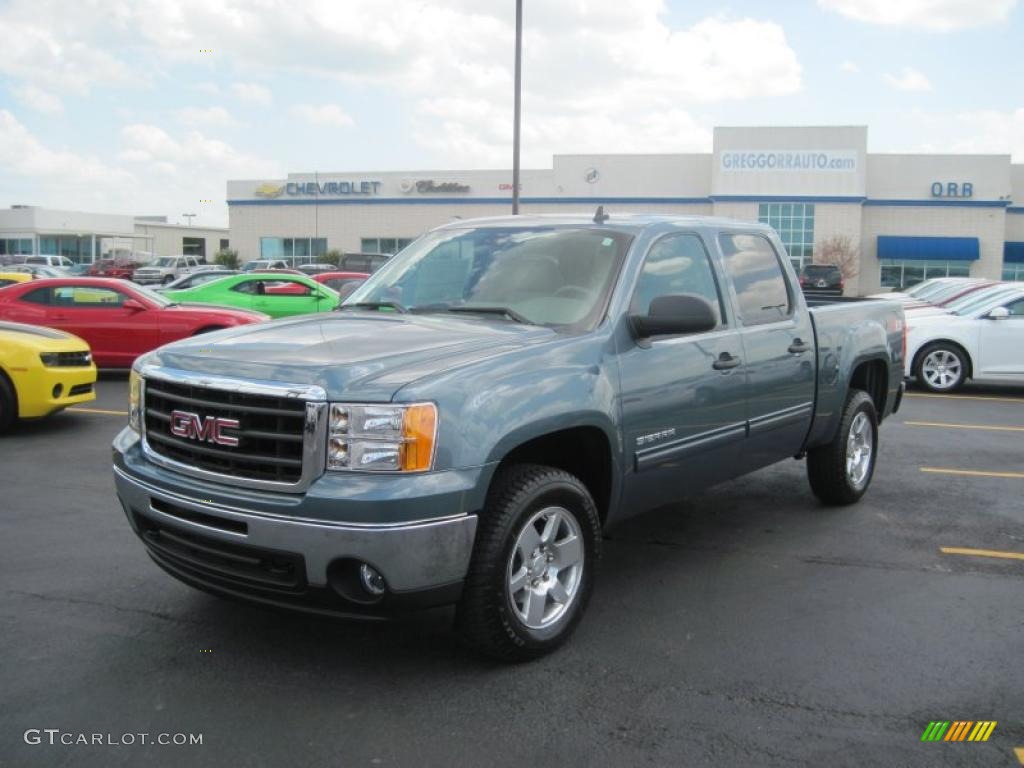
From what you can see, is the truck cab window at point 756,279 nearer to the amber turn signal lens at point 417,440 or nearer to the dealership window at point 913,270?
the amber turn signal lens at point 417,440

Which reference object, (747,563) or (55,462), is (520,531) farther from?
(55,462)

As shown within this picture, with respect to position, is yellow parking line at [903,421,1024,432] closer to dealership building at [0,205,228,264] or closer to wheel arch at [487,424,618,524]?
wheel arch at [487,424,618,524]

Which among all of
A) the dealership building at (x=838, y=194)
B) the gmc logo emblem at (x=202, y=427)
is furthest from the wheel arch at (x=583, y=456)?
the dealership building at (x=838, y=194)

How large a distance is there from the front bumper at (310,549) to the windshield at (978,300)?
1237 cm

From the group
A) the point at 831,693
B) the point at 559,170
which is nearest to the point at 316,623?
the point at 831,693

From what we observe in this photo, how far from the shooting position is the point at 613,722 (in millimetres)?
3598

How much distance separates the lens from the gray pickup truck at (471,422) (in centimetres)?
359

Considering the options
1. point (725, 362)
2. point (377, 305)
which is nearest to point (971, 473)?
point (725, 362)

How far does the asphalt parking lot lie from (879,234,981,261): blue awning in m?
47.4

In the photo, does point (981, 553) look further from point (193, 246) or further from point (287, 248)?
point (193, 246)

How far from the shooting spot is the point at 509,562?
387 cm

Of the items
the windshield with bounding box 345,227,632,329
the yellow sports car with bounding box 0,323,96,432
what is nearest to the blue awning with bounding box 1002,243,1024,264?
the yellow sports car with bounding box 0,323,96,432

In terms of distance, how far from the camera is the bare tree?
4872 centimetres

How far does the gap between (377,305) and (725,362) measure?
189 centimetres
